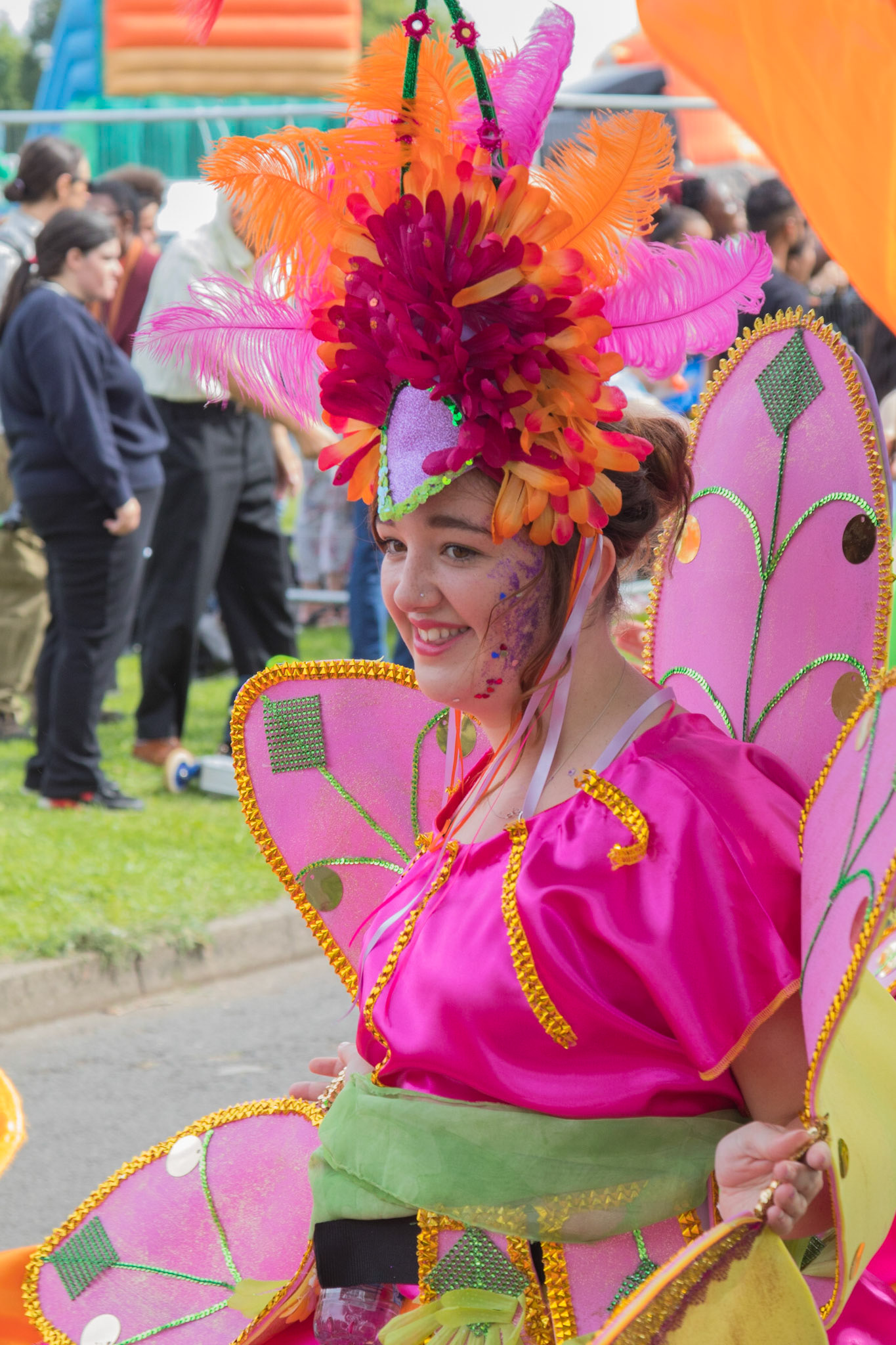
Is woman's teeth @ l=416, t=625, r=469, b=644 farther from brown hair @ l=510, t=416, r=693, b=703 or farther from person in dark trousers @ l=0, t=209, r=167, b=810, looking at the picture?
person in dark trousers @ l=0, t=209, r=167, b=810

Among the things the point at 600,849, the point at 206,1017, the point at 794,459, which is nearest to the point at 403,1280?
the point at 600,849

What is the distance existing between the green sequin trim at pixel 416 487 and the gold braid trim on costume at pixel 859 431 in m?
0.35

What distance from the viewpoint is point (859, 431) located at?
1748 mm

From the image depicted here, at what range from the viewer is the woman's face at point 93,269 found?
5.27m

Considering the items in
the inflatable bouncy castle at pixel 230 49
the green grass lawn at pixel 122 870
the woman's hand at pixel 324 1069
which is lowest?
the green grass lawn at pixel 122 870

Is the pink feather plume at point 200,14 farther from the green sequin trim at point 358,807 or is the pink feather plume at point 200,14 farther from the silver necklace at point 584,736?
the green sequin trim at point 358,807

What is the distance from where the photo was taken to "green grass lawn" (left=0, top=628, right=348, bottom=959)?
434cm

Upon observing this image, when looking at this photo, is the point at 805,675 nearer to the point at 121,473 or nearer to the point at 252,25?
the point at 121,473

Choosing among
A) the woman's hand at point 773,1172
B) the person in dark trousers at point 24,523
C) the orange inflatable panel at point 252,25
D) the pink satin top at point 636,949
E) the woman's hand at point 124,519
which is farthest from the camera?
the orange inflatable panel at point 252,25

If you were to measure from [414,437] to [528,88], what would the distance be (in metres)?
0.40

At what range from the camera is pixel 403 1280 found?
5.27 ft

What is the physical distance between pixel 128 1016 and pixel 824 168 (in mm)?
3197

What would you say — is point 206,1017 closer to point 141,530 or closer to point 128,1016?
point 128,1016

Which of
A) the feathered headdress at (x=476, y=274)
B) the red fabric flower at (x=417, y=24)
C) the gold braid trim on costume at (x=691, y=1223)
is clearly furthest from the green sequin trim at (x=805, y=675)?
the red fabric flower at (x=417, y=24)
